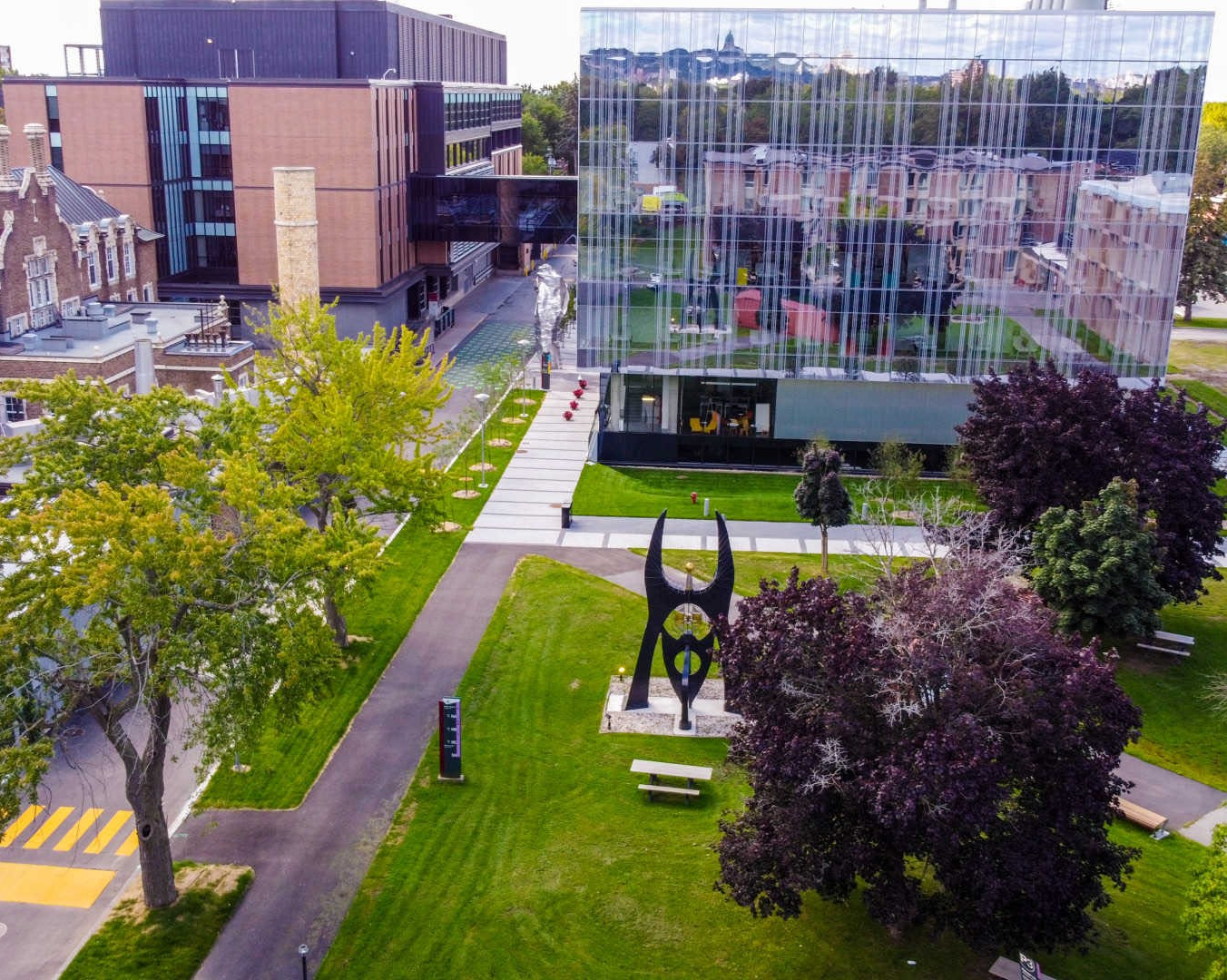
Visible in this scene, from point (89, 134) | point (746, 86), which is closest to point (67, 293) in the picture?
point (89, 134)

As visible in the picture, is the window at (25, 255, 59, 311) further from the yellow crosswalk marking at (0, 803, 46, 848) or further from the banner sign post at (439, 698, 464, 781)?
the banner sign post at (439, 698, 464, 781)

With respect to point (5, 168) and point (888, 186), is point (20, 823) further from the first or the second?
point (888, 186)

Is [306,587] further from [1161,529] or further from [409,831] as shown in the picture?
[1161,529]

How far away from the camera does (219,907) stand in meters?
22.4

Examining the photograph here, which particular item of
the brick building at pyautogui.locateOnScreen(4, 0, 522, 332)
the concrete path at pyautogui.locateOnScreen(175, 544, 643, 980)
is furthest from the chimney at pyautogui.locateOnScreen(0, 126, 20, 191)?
the concrete path at pyautogui.locateOnScreen(175, 544, 643, 980)

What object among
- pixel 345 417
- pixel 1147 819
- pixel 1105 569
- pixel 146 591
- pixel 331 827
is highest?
pixel 345 417

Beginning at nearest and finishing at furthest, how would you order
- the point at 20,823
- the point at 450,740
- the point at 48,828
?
the point at 48,828 < the point at 20,823 < the point at 450,740

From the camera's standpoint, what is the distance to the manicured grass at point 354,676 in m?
26.3

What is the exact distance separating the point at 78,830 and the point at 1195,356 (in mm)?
67762

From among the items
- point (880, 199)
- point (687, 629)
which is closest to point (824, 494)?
point (687, 629)

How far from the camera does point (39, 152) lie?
50938 millimetres

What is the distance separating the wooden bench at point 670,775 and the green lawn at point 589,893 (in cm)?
30

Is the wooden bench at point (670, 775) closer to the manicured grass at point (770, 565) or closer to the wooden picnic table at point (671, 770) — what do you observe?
the wooden picnic table at point (671, 770)

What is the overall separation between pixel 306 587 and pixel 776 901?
10.1 meters
